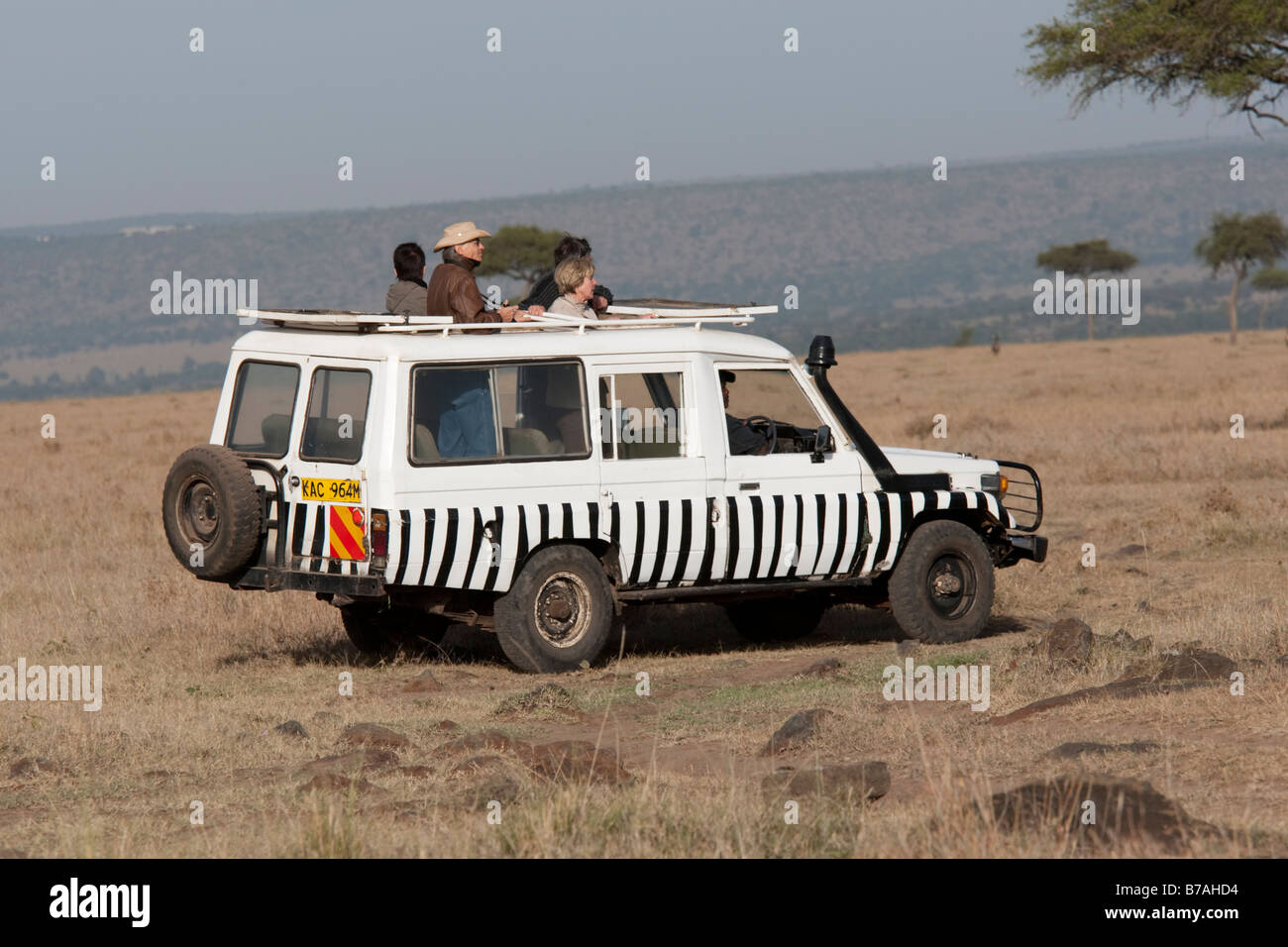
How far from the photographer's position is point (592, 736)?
28.0 feet

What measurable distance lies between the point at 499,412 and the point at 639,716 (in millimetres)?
2075

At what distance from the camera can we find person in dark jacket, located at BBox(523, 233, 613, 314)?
1148cm

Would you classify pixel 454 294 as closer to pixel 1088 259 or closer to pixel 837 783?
pixel 837 783

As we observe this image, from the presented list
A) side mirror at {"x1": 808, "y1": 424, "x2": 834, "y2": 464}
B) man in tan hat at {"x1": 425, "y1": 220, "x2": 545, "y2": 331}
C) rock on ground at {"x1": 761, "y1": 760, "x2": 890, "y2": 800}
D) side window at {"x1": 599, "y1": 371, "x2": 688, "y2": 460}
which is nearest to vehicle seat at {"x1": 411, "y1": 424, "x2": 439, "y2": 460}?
man in tan hat at {"x1": 425, "y1": 220, "x2": 545, "y2": 331}

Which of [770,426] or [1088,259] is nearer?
[770,426]

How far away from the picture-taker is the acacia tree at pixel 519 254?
7700 cm

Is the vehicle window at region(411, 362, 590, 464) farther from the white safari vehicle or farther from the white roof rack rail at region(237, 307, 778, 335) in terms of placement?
the white roof rack rail at region(237, 307, 778, 335)

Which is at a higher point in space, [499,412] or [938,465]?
[499,412]

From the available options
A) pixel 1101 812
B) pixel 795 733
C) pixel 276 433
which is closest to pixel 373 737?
pixel 795 733

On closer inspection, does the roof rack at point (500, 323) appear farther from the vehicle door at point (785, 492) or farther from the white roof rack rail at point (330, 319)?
the vehicle door at point (785, 492)

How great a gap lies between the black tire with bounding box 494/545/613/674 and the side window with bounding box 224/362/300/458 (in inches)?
63.1

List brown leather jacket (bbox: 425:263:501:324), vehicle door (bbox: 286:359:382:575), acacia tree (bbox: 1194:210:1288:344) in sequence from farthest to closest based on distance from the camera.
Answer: acacia tree (bbox: 1194:210:1288:344) < brown leather jacket (bbox: 425:263:501:324) < vehicle door (bbox: 286:359:382:575)

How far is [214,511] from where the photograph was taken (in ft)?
32.6
